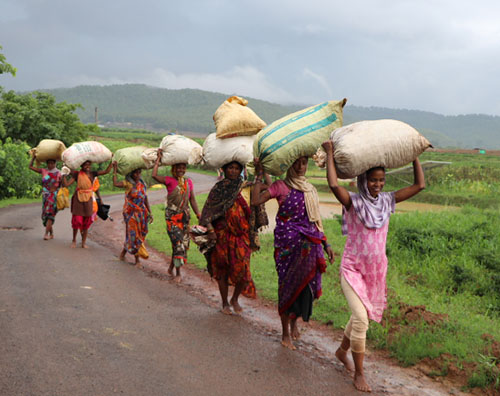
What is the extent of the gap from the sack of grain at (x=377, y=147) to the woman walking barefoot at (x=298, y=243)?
768mm

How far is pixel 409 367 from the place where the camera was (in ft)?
15.1

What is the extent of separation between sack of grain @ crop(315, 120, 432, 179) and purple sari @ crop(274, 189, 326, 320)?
0.85m

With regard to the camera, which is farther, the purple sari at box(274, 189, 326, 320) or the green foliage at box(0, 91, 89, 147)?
the green foliage at box(0, 91, 89, 147)

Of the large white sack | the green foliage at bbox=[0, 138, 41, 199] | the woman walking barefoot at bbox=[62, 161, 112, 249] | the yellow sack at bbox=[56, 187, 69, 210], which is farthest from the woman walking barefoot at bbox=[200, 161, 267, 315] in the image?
the green foliage at bbox=[0, 138, 41, 199]

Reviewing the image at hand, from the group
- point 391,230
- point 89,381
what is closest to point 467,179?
point 391,230

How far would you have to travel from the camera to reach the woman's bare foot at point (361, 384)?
3904mm

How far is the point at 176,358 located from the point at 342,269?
1644 millimetres

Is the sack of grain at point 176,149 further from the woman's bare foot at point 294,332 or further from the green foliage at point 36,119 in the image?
the green foliage at point 36,119

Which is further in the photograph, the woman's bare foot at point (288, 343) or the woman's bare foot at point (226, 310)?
the woman's bare foot at point (226, 310)

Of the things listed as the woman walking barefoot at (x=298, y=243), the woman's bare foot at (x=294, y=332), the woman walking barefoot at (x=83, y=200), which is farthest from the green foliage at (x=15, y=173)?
the woman walking barefoot at (x=298, y=243)

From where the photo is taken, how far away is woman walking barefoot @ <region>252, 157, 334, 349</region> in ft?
15.0

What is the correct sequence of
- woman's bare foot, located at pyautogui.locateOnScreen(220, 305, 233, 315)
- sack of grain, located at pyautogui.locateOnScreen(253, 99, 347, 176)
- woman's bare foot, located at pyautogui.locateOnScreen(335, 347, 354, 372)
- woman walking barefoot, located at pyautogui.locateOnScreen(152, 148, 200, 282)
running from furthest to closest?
A: 1. woman walking barefoot, located at pyautogui.locateOnScreen(152, 148, 200, 282)
2. woman's bare foot, located at pyautogui.locateOnScreen(220, 305, 233, 315)
3. sack of grain, located at pyautogui.locateOnScreen(253, 99, 347, 176)
4. woman's bare foot, located at pyautogui.locateOnScreen(335, 347, 354, 372)

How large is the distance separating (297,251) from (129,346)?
1.77m

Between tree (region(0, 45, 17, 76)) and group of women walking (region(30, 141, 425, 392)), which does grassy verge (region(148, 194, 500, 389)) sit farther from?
tree (region(0, 45, 17, 76))
